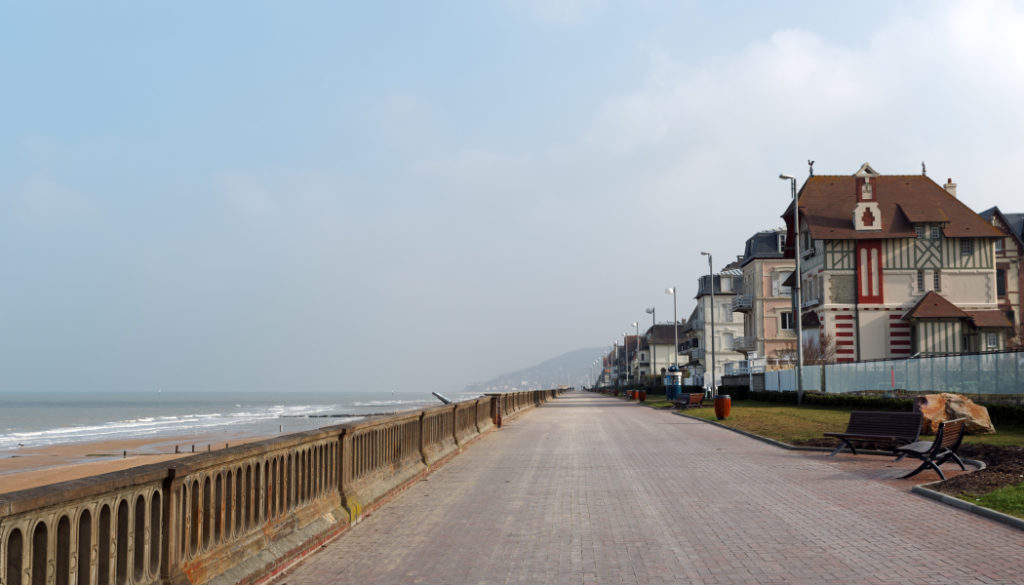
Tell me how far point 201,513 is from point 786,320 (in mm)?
72184

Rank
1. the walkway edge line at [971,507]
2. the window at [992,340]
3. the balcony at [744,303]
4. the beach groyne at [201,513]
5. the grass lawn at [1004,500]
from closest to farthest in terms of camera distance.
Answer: the beach groyne at [201,513] < the walkway edge line at [971,507] < the grass lawn at [1004,500] < the window at [992,340] < the balcony at [744,303]

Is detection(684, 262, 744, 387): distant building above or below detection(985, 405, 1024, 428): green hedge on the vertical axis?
above

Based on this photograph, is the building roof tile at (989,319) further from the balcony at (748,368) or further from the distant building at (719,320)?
the distant building at (719,320)

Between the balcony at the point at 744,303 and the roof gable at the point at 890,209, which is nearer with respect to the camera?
the roof gable at the point at 890,209

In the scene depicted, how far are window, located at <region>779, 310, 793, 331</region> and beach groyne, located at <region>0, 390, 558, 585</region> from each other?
65690 mm

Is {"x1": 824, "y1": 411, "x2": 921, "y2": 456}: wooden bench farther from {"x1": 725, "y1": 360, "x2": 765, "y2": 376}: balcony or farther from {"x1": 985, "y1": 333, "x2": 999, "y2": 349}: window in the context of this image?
{"x1": 985, "y1": 333, "x2": 999, "y2": 349}: window

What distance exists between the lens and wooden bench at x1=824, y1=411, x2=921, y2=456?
52.2ft

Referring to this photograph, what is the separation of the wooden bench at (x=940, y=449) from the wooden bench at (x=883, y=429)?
4.24 feet

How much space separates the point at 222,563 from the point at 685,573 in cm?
366

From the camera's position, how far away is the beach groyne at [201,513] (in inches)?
166

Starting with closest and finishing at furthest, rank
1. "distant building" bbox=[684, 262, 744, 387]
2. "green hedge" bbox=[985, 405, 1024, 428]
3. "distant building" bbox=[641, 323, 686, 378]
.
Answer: "green hedge" bbox=[985, 405, 1024, 428], "distant building" bbox=[684, 262, 744, 387], "distant building" bbox=[641, 323, 686, 378]

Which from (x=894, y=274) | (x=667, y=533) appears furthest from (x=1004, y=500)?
(x=894, y=274)

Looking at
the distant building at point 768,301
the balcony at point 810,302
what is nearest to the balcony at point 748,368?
the balcony at point 810,302

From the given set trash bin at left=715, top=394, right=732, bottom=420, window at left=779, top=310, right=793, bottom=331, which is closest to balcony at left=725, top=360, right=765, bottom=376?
window at left=779, top=310, right=793, bottom=331
